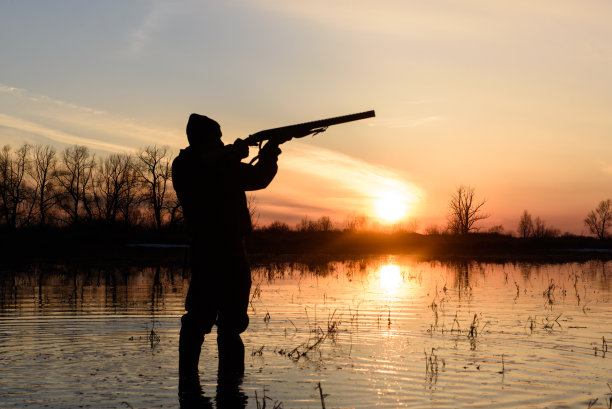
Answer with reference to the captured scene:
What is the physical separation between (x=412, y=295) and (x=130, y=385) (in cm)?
1049

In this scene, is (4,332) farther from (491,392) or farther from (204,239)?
(491,392)

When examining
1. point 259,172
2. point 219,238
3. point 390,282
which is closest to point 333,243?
point 390,282

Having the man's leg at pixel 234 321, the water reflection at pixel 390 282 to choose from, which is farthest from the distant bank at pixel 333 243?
the man's leg at pixel 234 321

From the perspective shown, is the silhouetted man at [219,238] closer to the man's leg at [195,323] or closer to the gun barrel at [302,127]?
the man's leg at [195,323]

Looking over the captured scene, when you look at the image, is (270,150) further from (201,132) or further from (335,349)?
(335,349)

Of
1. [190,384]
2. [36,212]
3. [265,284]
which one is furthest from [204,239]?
[36,212]

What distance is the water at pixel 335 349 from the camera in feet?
20.8

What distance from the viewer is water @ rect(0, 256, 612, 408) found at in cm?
634

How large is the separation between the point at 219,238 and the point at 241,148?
3.29 feet

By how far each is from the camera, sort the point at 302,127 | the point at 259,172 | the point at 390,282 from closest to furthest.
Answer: the point at 259,172 → the point at 302,127 → the point at 390,282

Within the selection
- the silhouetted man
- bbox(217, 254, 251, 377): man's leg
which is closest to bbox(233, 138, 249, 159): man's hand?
the silhouetted man

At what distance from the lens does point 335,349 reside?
8.73m

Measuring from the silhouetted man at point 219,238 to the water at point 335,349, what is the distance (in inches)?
16.5

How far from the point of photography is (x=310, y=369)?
24.5ft
